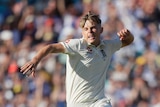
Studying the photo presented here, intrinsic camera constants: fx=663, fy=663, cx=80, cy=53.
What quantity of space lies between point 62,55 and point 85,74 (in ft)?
22.5

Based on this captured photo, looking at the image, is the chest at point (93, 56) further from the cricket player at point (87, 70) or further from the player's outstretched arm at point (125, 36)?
the player's outstretched arm at point (125, 36)

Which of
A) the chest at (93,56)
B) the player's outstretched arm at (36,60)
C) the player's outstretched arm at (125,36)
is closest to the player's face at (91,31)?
the chest at (93,56)

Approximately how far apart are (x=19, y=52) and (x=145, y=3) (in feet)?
10.6

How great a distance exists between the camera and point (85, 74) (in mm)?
8047

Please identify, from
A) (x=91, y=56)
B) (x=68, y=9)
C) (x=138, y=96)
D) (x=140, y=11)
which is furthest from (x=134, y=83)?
(x=91, y=56)

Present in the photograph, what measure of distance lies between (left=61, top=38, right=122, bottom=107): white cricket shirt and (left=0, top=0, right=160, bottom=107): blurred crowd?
17.3 ft

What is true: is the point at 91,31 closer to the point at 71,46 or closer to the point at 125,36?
the point at 71,46

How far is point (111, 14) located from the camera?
1503 centimetres

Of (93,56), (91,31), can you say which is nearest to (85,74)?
(93,56)

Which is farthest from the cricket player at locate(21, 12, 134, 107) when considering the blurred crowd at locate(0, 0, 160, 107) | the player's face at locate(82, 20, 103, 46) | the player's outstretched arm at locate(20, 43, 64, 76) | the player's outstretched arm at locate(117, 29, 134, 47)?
the blurred crowd at locate(0, 0, 160, 107)

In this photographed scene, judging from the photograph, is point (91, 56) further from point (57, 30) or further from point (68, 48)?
point (57, 30)

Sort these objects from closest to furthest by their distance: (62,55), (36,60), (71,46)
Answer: (36,60) → (71,46) → (62,55)

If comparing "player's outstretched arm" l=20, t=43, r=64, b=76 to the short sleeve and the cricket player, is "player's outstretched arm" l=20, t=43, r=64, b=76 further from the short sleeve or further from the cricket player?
the cricket player

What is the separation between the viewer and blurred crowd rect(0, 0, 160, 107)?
13719 mm
